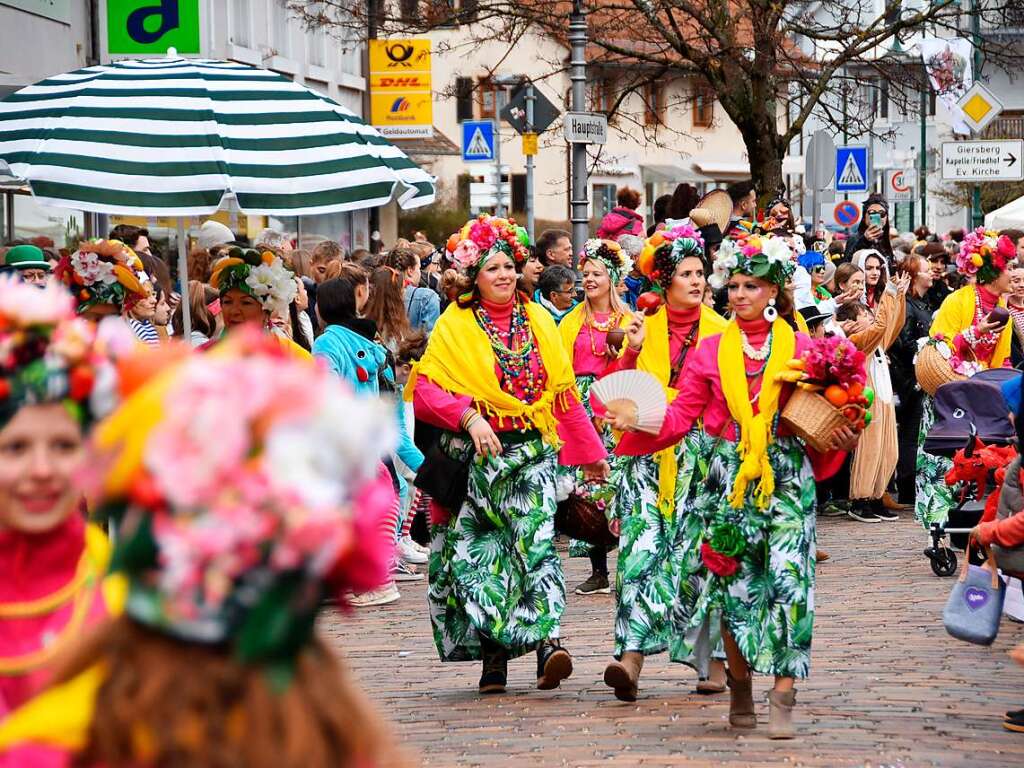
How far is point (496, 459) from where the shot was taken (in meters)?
8.47

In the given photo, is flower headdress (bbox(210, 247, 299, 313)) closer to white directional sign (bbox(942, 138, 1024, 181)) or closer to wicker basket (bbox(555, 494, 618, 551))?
wicker basket (bbox(555, 494, 618, 551))

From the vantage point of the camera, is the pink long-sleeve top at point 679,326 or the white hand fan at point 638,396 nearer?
the white hand fan at point 638,396

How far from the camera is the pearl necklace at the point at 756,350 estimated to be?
7680mm

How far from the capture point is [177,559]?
2.46 metres

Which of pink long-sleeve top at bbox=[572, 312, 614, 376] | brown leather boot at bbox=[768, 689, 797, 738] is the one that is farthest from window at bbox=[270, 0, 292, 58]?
brown leather boot at bbox=[768, 689, 797, 738]

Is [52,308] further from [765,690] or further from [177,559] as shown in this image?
[765,690]

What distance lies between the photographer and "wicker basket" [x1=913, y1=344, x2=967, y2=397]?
1270 centimetres

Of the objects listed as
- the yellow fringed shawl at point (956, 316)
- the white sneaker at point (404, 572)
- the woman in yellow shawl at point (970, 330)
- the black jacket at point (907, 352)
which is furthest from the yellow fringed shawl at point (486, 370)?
the black jacket at point (907, 352)

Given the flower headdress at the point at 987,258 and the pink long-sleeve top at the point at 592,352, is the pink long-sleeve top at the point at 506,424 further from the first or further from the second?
the flower headdress at the point at 987,258

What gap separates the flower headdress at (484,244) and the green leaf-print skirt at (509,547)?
31.5 inches

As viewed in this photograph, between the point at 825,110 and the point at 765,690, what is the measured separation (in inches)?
645

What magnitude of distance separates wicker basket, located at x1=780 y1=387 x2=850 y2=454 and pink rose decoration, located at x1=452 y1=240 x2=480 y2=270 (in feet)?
6.16

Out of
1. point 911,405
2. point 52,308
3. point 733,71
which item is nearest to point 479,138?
point 733,71

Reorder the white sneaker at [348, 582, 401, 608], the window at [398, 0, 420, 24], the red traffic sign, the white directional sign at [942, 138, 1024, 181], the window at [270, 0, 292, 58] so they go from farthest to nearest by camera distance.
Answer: the window at [270, 0, 292, 58] < the red traffic sign < the white directional sign at [942, 138, 1024, 181] < the window at [398, 0, 420, 24] < the white sneaker at [348, 582, 401, 608]
